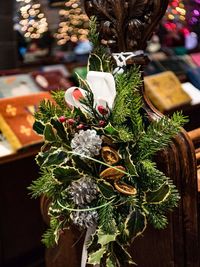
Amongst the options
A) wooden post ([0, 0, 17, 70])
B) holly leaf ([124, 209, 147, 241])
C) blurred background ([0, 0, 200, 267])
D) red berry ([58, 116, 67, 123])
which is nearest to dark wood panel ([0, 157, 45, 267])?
blurred background ([0, 0, 200, 267])

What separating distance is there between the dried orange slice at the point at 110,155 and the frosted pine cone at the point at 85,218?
126mm

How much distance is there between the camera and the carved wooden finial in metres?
1.21

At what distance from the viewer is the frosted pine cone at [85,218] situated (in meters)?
1.11

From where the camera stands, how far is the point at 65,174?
3.59 ft

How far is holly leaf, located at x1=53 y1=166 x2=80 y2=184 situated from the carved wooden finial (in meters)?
0.37

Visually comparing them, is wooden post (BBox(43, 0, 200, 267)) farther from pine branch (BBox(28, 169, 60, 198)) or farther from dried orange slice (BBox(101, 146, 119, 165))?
pine branch (BBox(28, 169, 60, 198))

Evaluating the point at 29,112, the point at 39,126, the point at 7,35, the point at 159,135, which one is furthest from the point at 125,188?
the point at 7,35

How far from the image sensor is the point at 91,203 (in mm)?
1116

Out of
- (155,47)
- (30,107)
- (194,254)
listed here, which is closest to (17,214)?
(30,107)

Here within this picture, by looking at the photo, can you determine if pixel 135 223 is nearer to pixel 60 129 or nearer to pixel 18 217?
pixel 60 129

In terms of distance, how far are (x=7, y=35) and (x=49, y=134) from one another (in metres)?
4.50

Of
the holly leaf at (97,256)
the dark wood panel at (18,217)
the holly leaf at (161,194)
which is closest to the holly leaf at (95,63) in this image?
the holly leaf at (161,194)

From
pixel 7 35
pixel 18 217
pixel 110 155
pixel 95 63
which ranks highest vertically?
pixel 95 63

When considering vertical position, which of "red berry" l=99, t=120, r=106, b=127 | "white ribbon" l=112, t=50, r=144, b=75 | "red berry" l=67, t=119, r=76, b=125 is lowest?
"red berry" l=99, t=120, r=106, b=127
